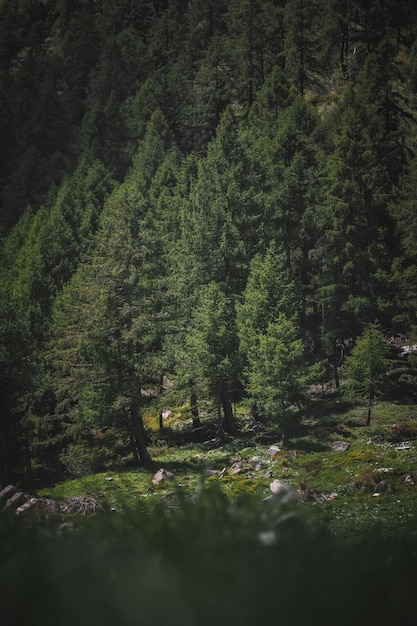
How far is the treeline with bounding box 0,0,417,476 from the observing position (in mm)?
23672

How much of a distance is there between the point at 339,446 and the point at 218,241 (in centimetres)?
1417

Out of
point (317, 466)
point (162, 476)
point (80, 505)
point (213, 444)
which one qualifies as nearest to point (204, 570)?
point (80, 505)

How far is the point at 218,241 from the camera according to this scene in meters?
31.2

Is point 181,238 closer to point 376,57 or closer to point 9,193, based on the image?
point 376,57

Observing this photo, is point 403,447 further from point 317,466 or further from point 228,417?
point 228,417

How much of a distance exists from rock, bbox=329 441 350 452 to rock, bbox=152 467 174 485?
6.82 meters

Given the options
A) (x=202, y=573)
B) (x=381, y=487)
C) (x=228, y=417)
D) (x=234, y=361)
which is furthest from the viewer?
(x=228, y=417)

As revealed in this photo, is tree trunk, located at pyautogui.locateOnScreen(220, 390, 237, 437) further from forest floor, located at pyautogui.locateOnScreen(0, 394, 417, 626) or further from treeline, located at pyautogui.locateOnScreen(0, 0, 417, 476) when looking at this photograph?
forest floor, located at pyautogui.locateOnScreen(0, 394, 417, 626)

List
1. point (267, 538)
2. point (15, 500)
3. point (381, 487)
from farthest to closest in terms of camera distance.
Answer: point (381, 487), point (15, 500), point (267, 538)

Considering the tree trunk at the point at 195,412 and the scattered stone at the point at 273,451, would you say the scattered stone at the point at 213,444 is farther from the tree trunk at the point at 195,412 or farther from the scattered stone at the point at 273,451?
the scattered stone at the point at 273,451

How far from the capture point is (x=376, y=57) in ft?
127

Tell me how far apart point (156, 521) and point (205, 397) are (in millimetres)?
27092

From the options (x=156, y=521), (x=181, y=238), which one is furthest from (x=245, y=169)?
(x=156, y=521)

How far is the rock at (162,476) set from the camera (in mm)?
20759
